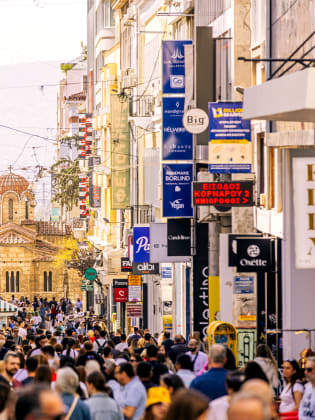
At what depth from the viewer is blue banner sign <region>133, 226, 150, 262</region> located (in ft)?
112

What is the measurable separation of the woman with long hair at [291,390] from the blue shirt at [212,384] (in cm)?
223

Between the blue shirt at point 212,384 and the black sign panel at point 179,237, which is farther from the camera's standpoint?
the black sign panel at point 179,237

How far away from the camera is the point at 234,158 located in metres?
21.5

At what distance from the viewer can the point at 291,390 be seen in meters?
12.6

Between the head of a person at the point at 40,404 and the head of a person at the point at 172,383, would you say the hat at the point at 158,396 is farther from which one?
the head of a person at the point at 40,404

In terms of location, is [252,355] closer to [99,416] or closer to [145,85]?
[99,416]

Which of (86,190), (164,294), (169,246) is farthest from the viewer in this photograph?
(86,190)

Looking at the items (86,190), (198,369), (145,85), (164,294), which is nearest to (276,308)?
(198,369)

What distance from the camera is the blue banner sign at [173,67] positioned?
2661 centimetres

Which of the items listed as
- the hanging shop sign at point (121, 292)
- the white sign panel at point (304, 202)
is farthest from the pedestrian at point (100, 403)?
the hanging shop sign at point (121, 292)

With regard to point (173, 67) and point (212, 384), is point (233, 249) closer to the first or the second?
point (173, 67)

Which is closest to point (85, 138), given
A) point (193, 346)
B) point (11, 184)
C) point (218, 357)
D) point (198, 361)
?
point (193, 346)

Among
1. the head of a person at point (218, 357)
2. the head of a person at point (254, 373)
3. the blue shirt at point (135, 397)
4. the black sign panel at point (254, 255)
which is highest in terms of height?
the black sign panel at point (254, 255)

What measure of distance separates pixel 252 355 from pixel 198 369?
5.68 metres
